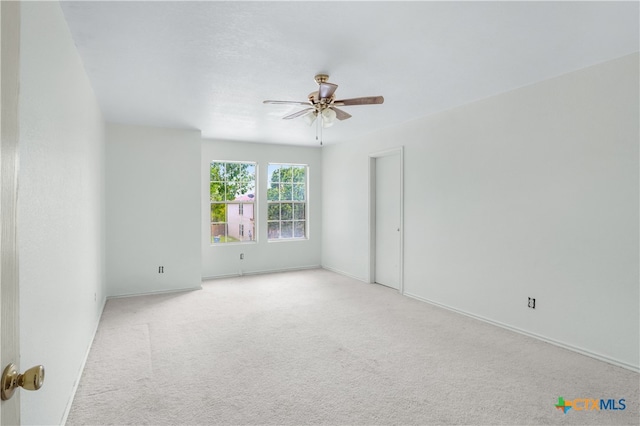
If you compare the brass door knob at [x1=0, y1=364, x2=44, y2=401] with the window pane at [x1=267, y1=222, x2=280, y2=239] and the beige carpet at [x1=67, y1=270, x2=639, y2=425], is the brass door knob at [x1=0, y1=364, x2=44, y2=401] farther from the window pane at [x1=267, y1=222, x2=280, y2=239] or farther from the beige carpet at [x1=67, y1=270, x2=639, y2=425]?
the window pane at [x1=267, y1=222, x2=280, y2=239]

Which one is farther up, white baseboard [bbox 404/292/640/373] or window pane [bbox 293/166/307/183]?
window pane [bbox 293/166/307/183]

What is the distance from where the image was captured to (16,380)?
0.77m

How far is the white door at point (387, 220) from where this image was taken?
5.41m

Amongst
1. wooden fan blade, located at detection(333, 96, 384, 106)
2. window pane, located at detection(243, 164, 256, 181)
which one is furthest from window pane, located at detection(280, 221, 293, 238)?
wooden fan blade, located at detection(333, 96, 384, 106)

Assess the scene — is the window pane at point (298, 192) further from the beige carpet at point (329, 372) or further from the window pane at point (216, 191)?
the beige carpet at point (329, 372)

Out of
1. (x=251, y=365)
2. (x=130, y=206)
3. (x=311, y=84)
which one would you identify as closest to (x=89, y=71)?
(x=311, y=84)

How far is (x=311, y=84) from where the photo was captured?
11.2ft

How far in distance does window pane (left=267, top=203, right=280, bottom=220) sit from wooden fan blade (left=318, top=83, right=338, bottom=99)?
3.86 meters

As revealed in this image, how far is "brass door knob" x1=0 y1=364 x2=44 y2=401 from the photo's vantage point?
737 mm

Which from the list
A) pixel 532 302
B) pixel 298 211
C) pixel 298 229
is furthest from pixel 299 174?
pixel 532 302

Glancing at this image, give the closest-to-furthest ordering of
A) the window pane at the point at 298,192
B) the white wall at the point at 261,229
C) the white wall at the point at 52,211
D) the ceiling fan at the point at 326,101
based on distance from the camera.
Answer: the white wall at the point at 52,211, the ceiling fan at the point at 326,101, the white wall at the point at 261,229, the window pane at the point at 298,192

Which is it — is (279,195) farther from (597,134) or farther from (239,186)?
(597,134)

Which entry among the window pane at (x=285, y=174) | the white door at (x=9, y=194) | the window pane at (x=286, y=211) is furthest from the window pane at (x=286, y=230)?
the white door at (x=9, y=194)

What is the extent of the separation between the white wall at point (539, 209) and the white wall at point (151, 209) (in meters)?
3.18
